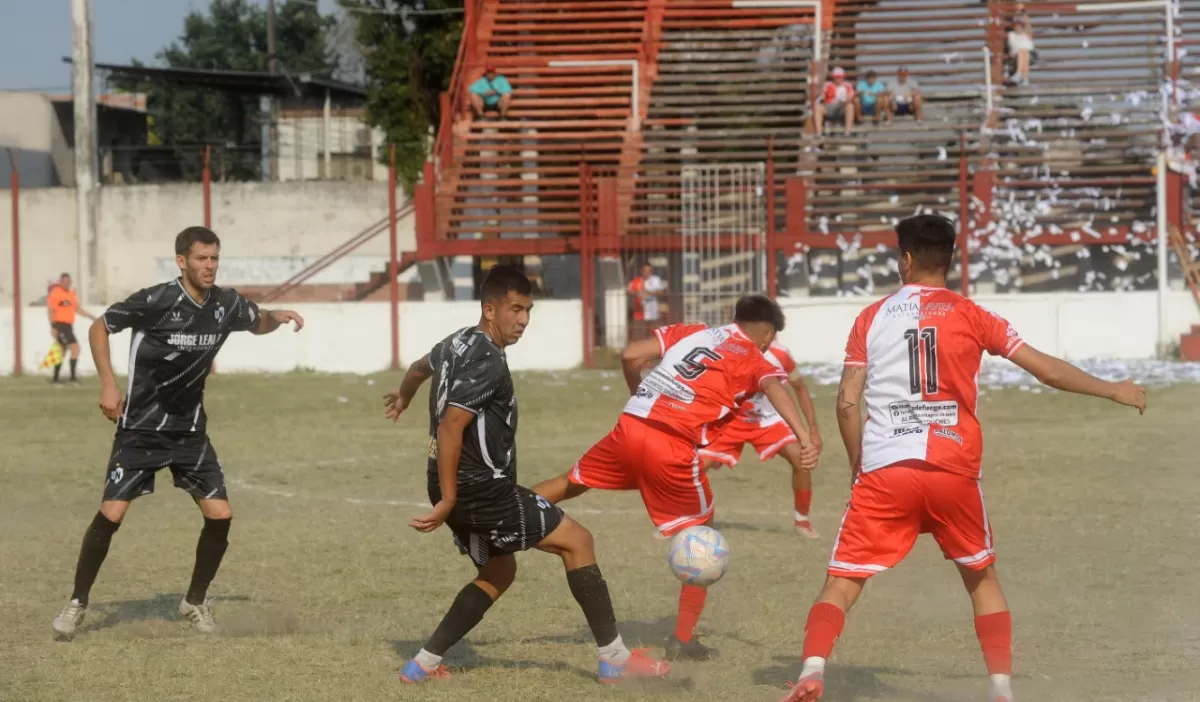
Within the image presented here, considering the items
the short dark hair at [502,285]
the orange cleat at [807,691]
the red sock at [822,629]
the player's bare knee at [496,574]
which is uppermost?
the short dark hair at [502,285]

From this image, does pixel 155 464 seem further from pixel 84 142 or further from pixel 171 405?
pixel 84 142

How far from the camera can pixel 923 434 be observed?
5.63m

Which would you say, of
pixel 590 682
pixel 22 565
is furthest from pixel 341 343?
pixel 590 682

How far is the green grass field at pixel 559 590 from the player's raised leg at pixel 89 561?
0.44 feet

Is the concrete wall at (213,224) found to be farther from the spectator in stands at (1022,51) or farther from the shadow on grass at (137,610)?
the shadow on grass at (137,610)

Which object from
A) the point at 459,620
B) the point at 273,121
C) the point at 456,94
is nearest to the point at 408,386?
the point at 459,620

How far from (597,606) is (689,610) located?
0.70 m

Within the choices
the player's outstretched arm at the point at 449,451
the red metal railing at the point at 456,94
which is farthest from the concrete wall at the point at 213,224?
the player's outstretched arm at the point at 449,451

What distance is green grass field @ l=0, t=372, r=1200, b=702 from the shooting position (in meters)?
6.33

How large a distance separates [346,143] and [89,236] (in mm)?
10591

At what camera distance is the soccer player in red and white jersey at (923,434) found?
18.3 ft

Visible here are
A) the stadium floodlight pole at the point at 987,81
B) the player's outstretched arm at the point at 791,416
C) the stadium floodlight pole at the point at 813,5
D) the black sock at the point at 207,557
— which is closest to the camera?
the player's outstretched arm at the point at 791,416

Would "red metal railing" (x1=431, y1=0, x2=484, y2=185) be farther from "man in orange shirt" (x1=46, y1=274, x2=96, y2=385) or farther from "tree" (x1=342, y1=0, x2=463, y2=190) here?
"man in orange shirt" (x1=46, y1=274, x2=96, y2=385)

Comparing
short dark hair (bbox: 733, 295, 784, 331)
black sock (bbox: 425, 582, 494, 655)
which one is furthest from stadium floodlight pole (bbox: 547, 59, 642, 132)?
black sock (bbox: 425, 582, 494, 655)
